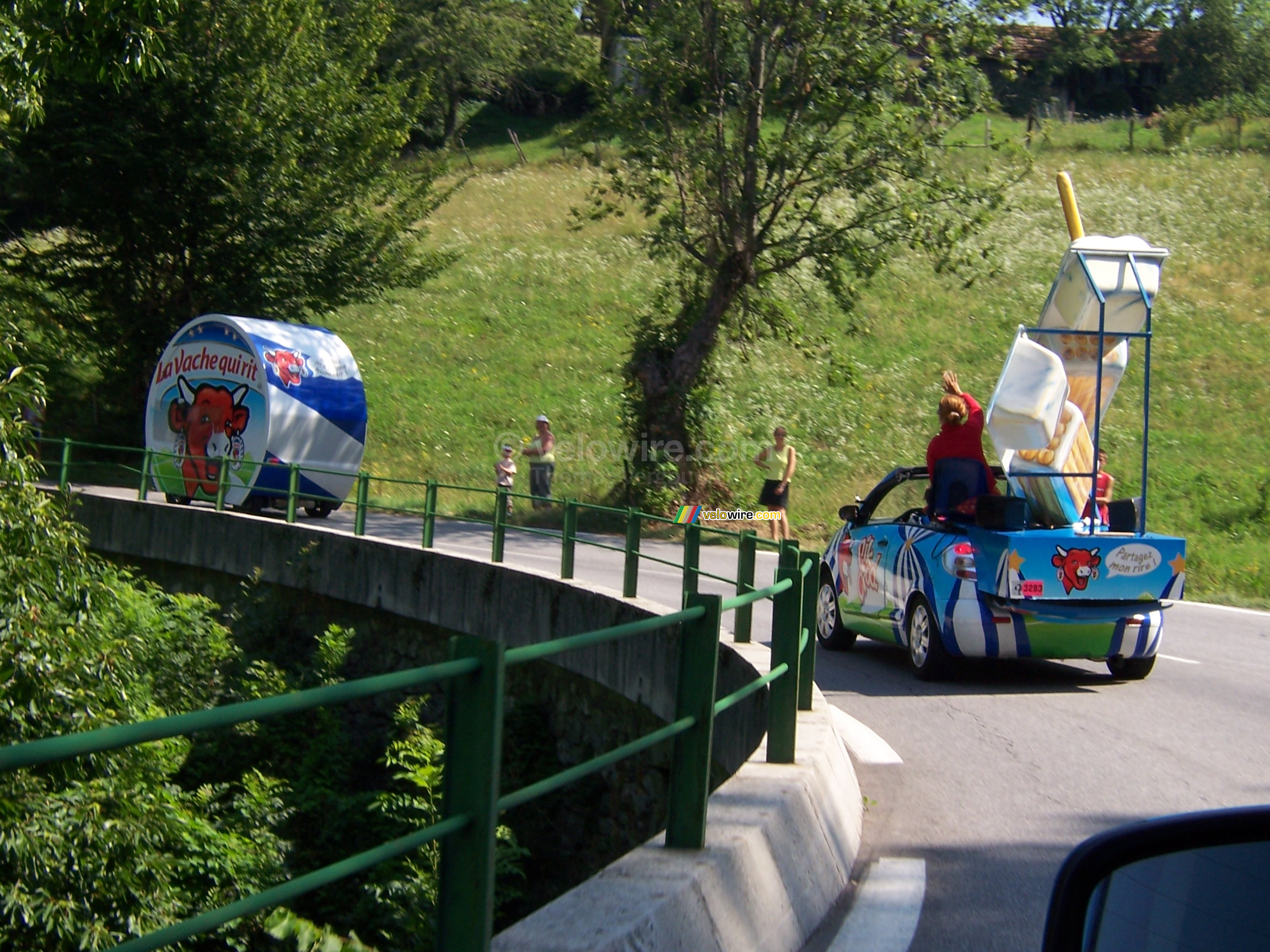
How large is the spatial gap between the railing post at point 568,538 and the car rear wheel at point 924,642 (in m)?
3.58

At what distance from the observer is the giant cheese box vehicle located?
31.9 ft

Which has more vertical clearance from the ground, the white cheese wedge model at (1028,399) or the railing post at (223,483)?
the white cheese wedge model at (1028,399)

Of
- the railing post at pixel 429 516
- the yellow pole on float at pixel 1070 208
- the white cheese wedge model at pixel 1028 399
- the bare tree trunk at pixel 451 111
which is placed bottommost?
the railing post at pixel 429 516

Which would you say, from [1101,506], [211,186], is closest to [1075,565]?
[1101,506]

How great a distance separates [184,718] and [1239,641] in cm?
1290

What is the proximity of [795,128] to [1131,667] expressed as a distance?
44.4 ft

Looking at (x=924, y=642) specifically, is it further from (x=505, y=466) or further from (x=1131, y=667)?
(x=505, y=466)

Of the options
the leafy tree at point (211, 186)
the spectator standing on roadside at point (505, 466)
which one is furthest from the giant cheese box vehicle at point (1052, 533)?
the leafy tree at point (211, 186)

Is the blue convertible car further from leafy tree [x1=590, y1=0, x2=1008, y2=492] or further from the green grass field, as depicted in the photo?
leafy tree [x1=590, y1=0, x2=1008, y2=492]

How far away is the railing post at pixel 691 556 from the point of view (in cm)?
1066

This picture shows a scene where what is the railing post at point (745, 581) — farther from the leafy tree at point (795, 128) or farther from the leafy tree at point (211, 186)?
the leafy tree at point (211, 186)

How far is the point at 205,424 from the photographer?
71.9ft

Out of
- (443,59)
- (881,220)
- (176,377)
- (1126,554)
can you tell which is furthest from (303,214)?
(443,59)

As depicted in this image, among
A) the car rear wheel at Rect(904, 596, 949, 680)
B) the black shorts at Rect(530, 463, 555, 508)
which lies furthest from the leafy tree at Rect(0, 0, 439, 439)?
the car rear wheel at Rect(904, 596, 949, 680)
